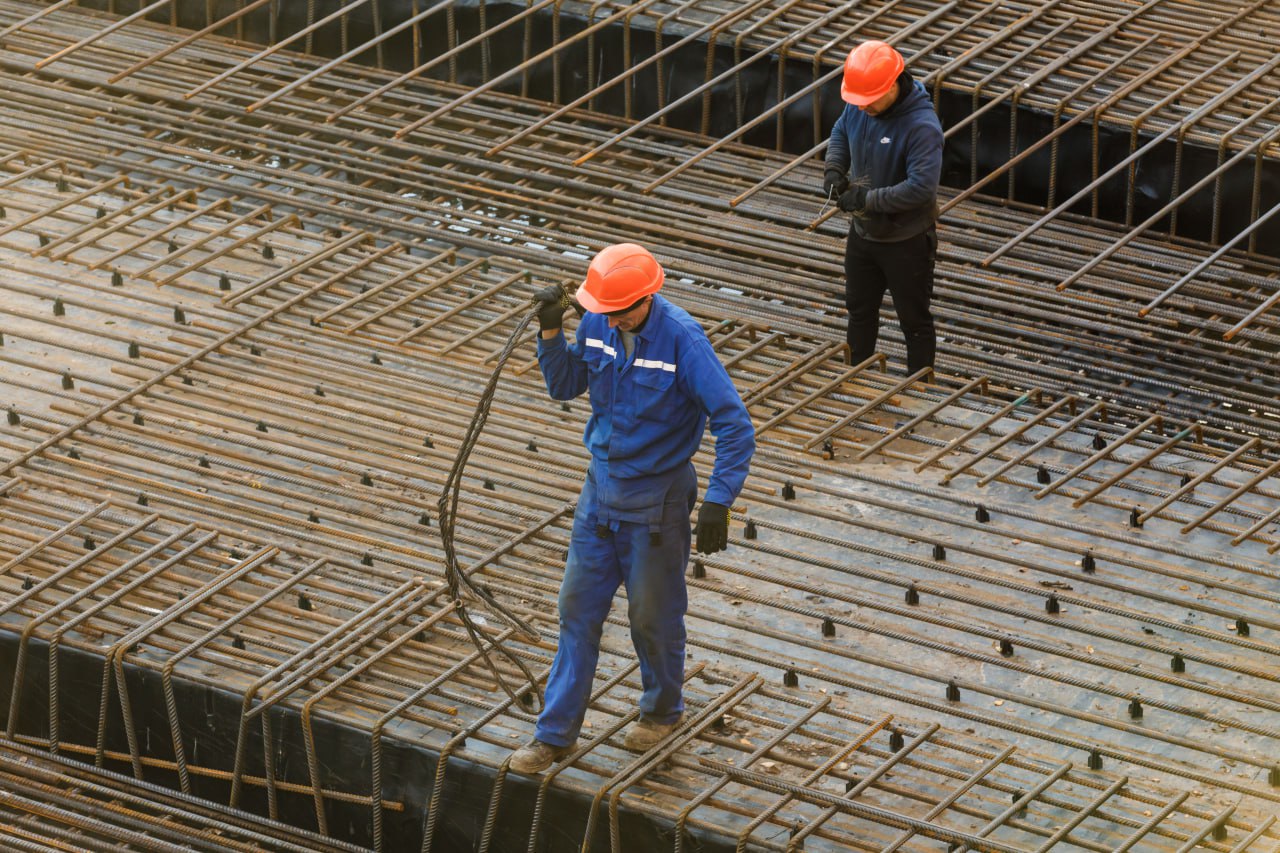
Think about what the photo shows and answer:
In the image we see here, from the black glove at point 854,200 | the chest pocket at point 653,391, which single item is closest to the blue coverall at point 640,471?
the chest pocket at point 653,391

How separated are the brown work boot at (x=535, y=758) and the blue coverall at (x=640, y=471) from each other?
139 millimetres

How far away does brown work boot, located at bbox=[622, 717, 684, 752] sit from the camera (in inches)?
309

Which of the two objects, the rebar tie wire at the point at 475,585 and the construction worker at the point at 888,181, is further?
the construction worker at the point at 888,181

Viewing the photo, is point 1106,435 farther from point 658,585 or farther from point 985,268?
point 658,585

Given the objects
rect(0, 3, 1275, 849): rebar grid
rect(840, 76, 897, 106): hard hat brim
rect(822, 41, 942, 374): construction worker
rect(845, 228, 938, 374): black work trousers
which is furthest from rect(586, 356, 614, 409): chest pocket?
rect(845, 228, 938, 374): black work trousers

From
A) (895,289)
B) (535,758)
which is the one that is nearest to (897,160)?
(895,289)

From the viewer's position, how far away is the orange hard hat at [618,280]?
7.10m

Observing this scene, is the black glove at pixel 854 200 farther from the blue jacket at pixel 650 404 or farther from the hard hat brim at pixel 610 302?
the hard hat brim at pixel 610 302

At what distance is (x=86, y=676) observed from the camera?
8.42 metres

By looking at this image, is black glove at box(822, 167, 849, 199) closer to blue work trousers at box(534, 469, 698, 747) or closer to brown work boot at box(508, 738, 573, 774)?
blue work trousers at box(534, 469, 698, 747)

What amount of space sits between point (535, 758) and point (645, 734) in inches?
17.5

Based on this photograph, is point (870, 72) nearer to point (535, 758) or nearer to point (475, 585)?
point (475, 585)

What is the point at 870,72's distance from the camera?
32.7 feet

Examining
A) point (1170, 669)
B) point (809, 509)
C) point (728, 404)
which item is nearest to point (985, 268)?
point (809, 509)
